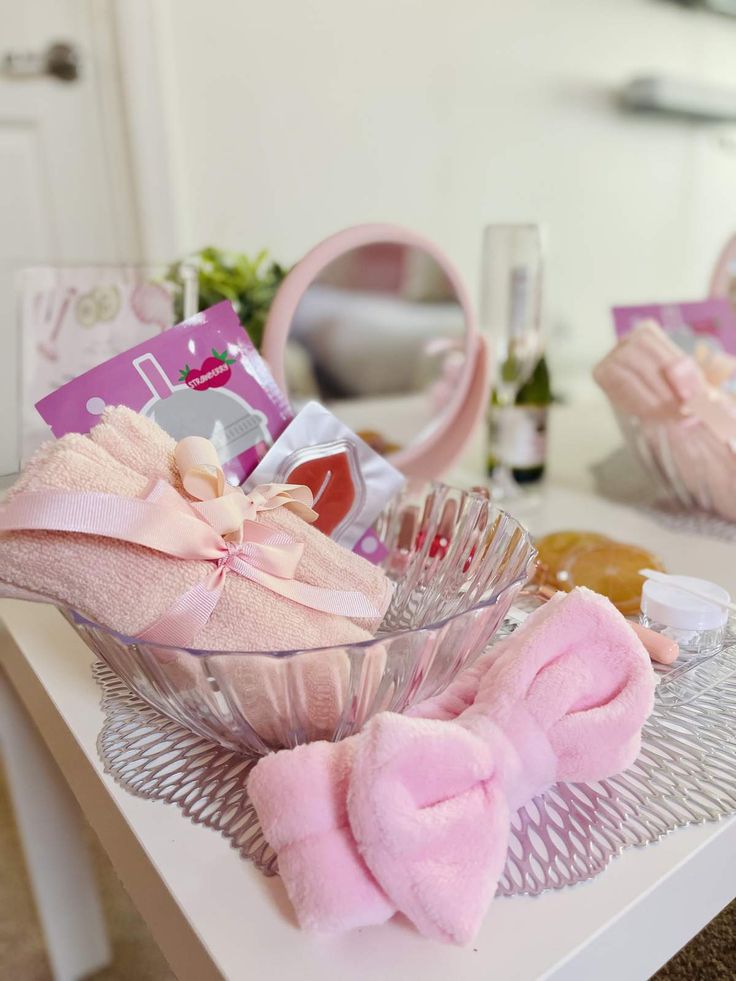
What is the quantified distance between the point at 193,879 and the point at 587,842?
0.54ft

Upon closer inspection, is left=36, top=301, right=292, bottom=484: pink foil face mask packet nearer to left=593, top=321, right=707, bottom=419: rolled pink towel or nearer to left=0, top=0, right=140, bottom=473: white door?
left=593, top=321, right=707, bottom=419: rolled pink towel

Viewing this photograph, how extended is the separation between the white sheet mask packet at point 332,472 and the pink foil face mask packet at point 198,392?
14 mm

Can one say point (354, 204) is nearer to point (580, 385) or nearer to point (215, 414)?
point (580, 385)

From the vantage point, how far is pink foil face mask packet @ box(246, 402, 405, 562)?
0.47 meters

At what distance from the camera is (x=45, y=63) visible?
1180 millimetres

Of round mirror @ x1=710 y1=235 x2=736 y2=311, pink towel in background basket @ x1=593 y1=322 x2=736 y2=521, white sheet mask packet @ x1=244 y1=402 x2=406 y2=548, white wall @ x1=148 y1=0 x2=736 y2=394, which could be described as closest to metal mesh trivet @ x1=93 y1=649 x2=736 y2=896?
white sheet mask packet @ x1=244 y1=402 x2=406 y2=548

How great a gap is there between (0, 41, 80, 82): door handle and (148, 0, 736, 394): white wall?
0.51ft

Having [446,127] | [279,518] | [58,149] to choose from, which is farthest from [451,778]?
[446,127]

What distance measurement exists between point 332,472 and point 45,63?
1.08 m

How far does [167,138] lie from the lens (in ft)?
3.95

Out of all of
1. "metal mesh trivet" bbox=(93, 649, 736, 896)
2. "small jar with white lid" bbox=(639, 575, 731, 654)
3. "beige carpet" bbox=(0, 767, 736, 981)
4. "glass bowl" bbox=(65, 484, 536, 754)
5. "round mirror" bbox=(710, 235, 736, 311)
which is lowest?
"beige carpet" bbox=(0, 767, 736, 981)

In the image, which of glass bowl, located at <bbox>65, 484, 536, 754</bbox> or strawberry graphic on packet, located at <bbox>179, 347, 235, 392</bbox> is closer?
glass bowl, located at <bbox>65, 484, 536, 754</bbox>

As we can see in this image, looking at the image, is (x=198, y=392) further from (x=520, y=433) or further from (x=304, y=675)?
(x=520, y=433)

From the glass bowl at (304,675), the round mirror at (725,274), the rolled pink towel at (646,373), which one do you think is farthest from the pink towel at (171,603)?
the round mirror at (725,274)
